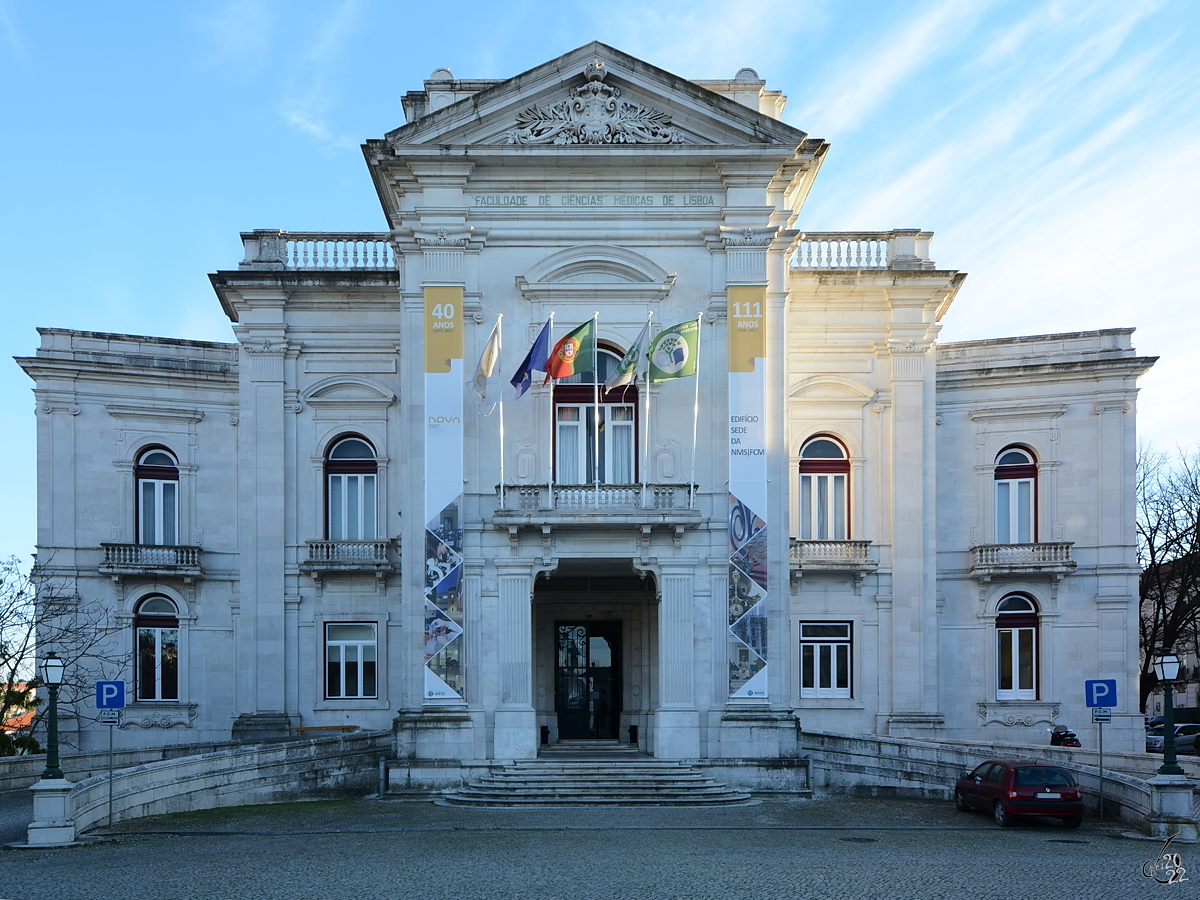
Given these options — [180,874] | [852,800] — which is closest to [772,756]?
[852,800]

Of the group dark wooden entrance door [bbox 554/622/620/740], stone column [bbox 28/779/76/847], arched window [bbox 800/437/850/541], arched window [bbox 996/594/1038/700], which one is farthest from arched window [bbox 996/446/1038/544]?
stone column [bbox 28/779/76/847]

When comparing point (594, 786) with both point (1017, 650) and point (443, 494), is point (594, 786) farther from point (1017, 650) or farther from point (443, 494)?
point (1017, 650)

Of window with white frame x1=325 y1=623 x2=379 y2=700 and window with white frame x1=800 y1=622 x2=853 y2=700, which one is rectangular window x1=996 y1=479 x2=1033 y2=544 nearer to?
window with white frame x1=800 y1=622 x2=853 y2=700

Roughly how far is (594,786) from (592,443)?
26.7 ft

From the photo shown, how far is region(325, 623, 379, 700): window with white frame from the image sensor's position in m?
35.0

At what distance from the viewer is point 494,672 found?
28984mm

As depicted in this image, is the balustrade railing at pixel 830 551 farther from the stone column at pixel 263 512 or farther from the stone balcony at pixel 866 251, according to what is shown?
the stone column at pixel 263 512

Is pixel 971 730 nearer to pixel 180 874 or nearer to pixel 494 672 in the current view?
pixel 494 672

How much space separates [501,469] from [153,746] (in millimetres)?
13824

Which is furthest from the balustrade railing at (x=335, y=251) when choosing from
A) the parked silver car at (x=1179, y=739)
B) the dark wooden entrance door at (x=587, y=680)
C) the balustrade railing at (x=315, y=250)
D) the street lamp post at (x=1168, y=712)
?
the parked silver car at (x=1179, y=739)

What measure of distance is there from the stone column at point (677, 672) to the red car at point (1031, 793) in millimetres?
6847

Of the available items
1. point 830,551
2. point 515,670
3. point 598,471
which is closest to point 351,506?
point 598,471

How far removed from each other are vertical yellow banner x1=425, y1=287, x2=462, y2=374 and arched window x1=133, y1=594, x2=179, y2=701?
12037 millimetres

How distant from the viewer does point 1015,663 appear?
35969mm
